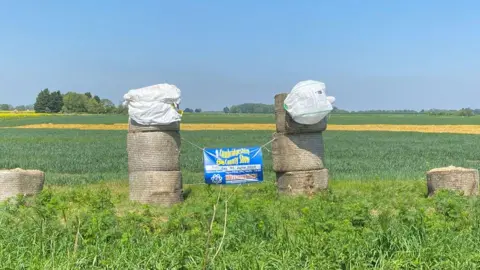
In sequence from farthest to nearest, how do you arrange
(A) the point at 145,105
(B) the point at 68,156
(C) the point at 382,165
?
(B) the point at 68,156, (C) the point at 382,165, (A) the point at 145,105

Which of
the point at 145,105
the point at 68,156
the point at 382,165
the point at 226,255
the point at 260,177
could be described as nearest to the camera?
the point at 226,255

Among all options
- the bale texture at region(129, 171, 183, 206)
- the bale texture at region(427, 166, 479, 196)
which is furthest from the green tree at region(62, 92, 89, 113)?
the bale texture at region(427, 166, 479, 196)

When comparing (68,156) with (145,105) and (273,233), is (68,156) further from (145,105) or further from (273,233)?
(273,233)

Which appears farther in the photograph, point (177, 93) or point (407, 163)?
point (407, 163)

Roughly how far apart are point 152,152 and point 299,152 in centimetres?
267

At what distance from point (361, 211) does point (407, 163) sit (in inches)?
510

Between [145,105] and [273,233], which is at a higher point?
[145,105]

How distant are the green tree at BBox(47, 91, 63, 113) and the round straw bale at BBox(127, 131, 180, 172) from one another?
12056 cm

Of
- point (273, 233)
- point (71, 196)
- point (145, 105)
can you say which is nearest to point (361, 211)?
point (273, 233)

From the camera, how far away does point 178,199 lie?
9516 mm

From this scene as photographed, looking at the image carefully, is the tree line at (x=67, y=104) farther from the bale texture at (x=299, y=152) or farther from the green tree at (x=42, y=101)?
the bale texture at (x=299, y=152)

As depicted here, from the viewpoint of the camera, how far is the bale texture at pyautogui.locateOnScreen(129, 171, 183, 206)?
9305mm

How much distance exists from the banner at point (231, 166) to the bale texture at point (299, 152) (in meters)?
0.51

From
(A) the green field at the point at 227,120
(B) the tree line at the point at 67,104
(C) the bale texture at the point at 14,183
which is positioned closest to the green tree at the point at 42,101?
(B) the tree line at the point at 67,104
